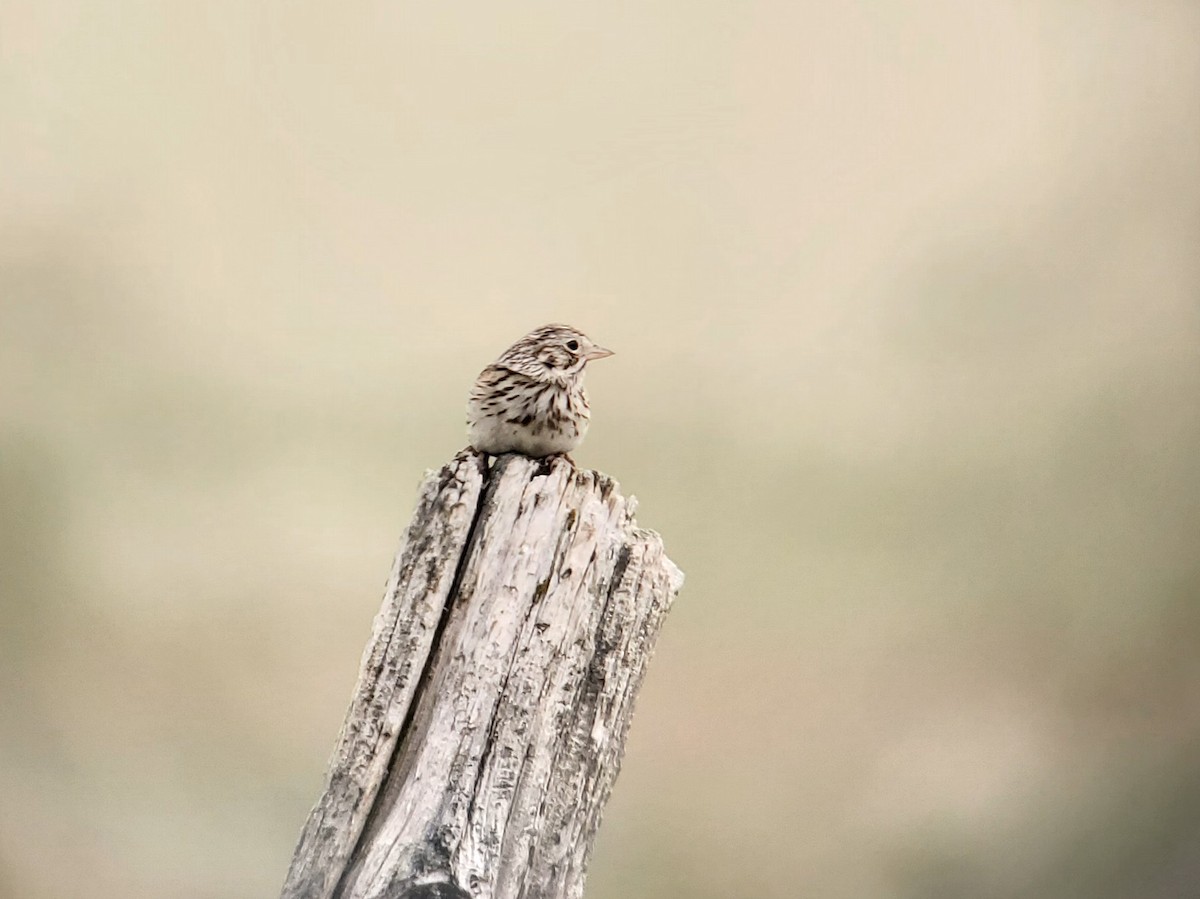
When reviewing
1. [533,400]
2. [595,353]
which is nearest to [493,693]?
[533,400]

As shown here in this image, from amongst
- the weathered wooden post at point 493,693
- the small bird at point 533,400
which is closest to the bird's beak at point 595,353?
the small bird at point 533,400

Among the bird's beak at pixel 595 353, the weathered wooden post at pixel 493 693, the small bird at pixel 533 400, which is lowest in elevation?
the weathered wooden post at pixel 493 693

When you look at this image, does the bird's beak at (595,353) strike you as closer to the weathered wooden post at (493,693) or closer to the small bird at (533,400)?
Answer: the small bird at (533,400)

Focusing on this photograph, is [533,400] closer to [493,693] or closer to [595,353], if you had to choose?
[595,353]

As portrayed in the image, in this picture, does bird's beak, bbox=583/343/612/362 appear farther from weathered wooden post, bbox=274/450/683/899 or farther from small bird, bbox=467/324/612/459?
weathered wooden post, bbox=274/450/683/899

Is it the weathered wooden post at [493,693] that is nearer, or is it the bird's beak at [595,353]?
the weathered wooden post at [493,693]

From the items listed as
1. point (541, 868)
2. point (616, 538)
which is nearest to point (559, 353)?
point (616, 538)

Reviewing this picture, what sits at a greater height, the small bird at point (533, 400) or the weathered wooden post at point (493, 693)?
the small bird at point (533, 400)
